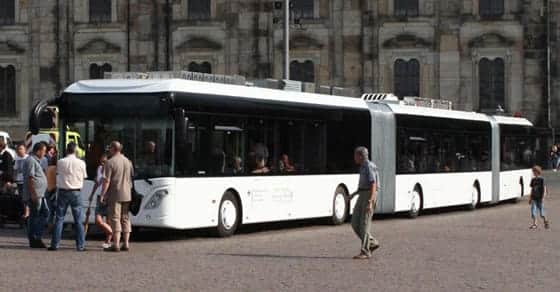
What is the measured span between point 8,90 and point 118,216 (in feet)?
143

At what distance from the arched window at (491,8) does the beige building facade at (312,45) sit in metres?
0.05

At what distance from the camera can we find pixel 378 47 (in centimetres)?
5666

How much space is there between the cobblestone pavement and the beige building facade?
31.1 metres

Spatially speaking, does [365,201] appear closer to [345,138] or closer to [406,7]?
[345,138]

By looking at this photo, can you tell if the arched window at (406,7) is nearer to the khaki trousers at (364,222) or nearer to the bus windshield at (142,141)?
the bus windshield at (142,141)

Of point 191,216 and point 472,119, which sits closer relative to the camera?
point 191,216

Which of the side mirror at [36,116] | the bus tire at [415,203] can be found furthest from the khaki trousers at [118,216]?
the bus tire at [415,203]

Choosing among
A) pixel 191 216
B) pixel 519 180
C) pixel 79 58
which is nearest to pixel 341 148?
pixel 191 216

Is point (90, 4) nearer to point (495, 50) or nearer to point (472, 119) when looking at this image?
point (495, 50)

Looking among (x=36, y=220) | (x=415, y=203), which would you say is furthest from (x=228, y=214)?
(x=415, y=203)

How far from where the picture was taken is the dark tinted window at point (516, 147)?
120 ft

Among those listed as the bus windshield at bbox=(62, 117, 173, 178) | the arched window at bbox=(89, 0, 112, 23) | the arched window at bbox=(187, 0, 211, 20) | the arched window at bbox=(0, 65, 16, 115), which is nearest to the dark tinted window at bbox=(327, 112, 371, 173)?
the bus windshield at bbox=(62, 117, 173, 178)

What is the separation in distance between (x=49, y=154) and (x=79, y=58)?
123 ft

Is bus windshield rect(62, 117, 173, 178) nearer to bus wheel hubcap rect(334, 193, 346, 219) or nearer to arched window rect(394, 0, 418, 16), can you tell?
bus wheel hubcap rect(334, 193, 346, 219)
